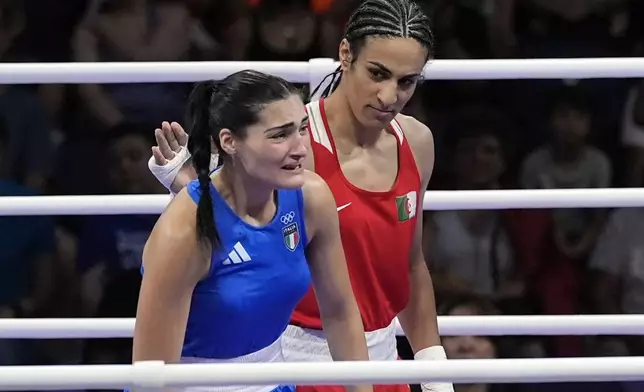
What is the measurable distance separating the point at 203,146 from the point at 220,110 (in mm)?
63

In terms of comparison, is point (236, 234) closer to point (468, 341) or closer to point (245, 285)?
point (245, 285)

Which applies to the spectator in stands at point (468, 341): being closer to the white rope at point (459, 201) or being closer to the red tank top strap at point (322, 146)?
the white rope at point (459, 201)

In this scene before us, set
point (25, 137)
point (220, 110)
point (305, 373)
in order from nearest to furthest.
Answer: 1. point (305, 373)
2. point (220, 110)
3. point (25, 137)

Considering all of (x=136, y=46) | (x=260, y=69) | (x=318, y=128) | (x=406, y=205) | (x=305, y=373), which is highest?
(x=136, y=46)

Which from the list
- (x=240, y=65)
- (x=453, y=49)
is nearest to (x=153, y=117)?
(x=453, y=49)

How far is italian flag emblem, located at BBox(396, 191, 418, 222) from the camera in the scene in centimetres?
211

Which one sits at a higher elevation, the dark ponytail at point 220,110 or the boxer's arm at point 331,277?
the dark ponytail at point 220,110

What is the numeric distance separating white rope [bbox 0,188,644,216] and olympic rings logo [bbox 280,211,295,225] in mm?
333

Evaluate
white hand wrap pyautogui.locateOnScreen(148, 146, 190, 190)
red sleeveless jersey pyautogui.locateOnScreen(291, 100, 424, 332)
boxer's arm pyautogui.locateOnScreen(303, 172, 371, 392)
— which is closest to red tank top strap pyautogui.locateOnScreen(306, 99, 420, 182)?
red sleeveless jersey pyautogui.locateOnScreen(291, 100, 424, 332)

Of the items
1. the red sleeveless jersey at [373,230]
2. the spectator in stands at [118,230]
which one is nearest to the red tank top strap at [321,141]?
the red sleeveless jersey at [373,230]

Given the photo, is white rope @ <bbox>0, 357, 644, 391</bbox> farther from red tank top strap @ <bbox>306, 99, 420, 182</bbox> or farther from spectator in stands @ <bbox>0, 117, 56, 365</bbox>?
spectator in stands @ <bbox>0, 117, 56, 365</bbox>

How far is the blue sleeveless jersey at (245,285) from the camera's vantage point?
183 cm

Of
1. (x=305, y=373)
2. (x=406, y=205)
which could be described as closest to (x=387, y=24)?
(x=406, y=205)

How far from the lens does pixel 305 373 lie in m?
1.49
